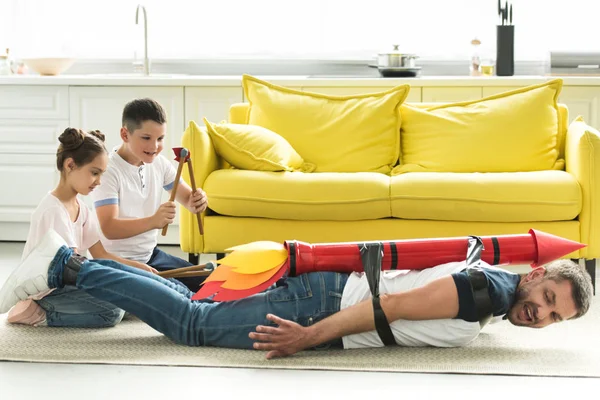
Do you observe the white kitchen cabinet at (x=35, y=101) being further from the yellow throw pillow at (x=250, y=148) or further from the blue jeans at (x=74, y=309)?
the blue jeans at (x=74, y=309)

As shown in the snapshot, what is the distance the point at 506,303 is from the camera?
2.58 metres

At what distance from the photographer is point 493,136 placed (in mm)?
4094

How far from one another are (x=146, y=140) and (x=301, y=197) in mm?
753

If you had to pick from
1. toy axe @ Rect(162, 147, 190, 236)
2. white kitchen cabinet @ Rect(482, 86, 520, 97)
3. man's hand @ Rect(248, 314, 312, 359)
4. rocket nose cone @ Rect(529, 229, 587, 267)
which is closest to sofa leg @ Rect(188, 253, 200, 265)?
toy axe @ Rect(162, 147, 190, 236)

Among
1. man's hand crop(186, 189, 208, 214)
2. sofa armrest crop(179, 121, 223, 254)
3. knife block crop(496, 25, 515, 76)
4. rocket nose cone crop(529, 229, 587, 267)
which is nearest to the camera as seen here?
rocket nose cone crop(529, 229, 587, 267)

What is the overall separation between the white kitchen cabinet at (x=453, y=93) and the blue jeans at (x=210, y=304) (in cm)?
225

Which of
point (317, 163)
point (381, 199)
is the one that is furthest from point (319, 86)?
point (381, 199)

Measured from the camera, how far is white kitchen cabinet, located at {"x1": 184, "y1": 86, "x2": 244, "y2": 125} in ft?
15.9

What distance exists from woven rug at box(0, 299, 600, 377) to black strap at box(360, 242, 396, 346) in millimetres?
75

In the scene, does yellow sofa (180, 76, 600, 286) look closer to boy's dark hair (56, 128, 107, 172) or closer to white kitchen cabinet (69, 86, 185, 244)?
boy's dark hair (56, 128, 107, 172)

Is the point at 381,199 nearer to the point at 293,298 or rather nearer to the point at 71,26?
the point at 293,298

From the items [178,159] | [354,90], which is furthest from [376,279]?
[354,90]

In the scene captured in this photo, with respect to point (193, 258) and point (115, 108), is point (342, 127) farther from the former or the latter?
point (115, 108)

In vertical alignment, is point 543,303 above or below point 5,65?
below
